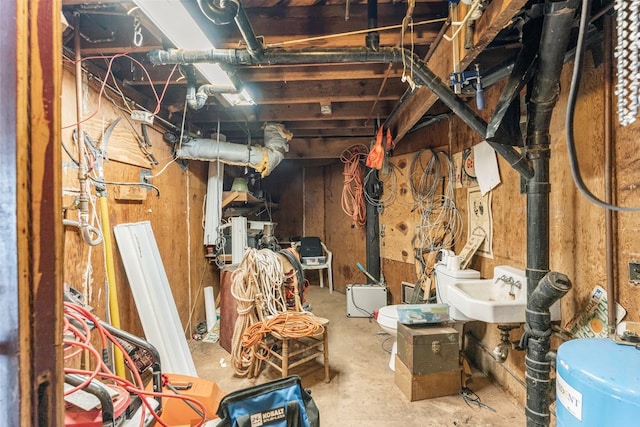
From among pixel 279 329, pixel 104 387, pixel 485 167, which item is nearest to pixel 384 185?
pixel 485 167

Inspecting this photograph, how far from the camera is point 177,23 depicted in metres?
1.33

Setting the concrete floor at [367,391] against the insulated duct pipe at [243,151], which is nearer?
the concrete floor at [367,391]

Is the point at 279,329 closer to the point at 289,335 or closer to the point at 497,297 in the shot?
the point at 289,335

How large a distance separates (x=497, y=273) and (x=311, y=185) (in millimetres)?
3912

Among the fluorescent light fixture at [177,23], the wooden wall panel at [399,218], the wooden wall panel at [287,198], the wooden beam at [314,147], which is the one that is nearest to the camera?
the fluorescent light fixture at [177,23]

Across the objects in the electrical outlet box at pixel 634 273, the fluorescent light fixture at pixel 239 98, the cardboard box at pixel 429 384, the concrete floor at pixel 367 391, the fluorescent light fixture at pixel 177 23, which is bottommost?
the concrete floor at pixel 367 391

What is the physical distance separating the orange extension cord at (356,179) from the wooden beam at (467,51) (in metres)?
1.34

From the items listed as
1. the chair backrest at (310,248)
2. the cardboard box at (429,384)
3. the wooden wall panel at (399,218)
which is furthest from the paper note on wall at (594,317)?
the chair backrest at (310,248)

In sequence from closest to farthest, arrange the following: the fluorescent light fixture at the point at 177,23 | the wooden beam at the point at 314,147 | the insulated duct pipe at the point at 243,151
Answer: the fluorescent light fixture at the point at 177,23, the insulated duct pipe at the point at 243,151, the wooden beam at the point at 314,147

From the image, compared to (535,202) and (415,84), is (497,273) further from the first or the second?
(415,84)

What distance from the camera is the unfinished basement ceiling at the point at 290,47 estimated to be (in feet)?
5.23

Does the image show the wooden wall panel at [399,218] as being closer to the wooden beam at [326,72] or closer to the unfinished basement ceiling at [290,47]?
the unfinished basement ceiling at [290,47]

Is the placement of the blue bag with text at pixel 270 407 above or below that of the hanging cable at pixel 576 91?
below

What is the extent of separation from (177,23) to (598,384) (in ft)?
6.77
